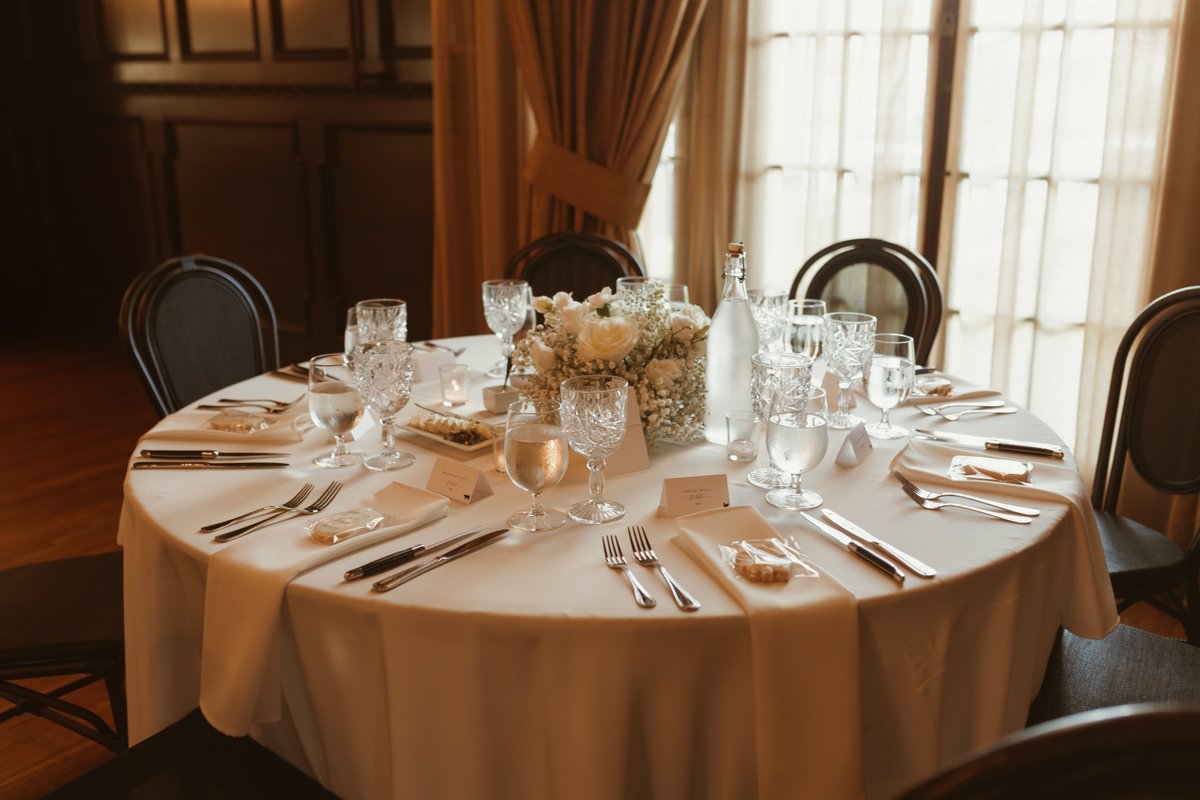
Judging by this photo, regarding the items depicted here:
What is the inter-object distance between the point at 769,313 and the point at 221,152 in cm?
390

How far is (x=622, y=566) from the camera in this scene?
1.28 m

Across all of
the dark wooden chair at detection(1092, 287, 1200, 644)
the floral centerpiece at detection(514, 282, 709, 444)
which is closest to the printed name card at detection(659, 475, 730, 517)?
the floral centerpiece at detection(514, 282, 709, 444)

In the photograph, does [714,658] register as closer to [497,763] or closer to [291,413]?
[497,763]

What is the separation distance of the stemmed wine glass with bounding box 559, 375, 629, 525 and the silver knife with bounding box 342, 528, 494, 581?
19 cm

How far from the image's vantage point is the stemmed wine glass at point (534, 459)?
1343 millimetres

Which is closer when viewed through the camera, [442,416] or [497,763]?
[497,763]

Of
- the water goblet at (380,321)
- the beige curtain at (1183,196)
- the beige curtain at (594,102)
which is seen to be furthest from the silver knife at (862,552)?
the beige curtain at (594,102)

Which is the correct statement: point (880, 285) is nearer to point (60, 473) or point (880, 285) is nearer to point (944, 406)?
point (944, 406)

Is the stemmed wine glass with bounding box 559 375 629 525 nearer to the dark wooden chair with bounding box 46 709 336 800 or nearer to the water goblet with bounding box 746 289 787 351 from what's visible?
the dark wooden chair with bounding box 46 709 336 800

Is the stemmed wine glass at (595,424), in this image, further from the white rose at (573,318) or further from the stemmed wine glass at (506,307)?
the stemmed wine glass at (506,307)

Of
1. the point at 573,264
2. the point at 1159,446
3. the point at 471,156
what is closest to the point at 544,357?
the point at 1159,446

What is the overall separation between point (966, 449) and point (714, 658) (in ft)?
2.44

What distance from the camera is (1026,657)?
1377mm

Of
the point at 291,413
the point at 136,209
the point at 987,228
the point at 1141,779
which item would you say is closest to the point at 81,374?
the point at 136,209
